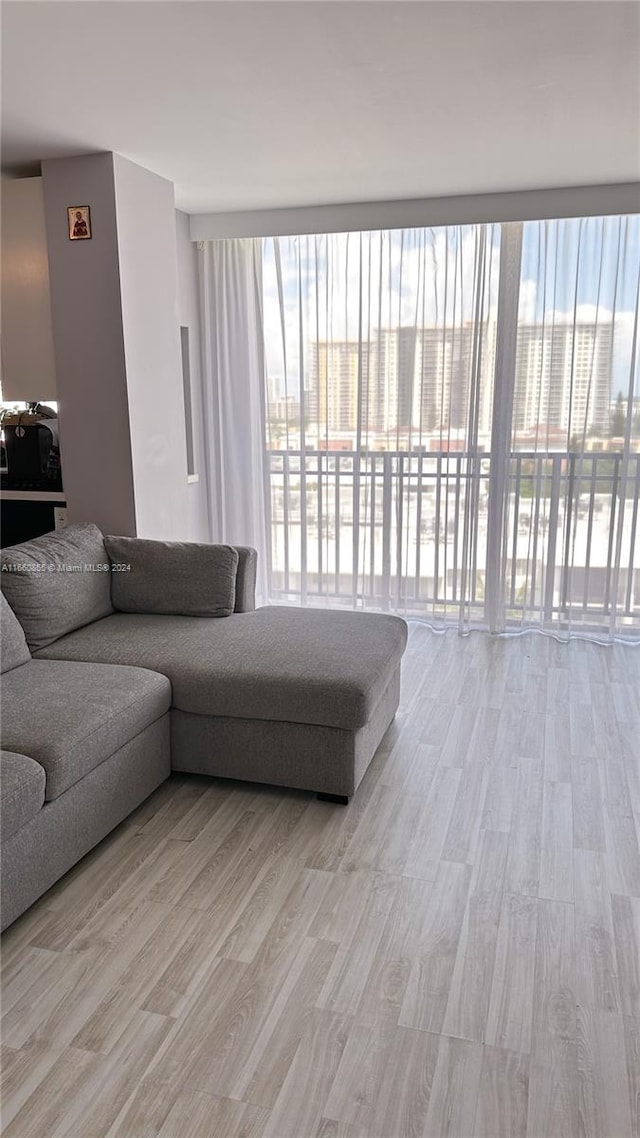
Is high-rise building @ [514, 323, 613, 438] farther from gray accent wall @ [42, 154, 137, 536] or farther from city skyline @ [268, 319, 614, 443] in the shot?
gray accent wall @ [42, 154, 137, 536]

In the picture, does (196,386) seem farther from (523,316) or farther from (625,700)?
(625,700)

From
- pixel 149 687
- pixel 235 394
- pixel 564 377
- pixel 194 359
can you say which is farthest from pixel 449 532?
pixel 149 687

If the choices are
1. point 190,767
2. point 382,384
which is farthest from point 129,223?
point 190,767

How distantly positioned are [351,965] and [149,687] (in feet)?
3.75

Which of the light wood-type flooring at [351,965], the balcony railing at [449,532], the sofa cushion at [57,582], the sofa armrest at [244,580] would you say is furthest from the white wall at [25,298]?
the light wood-type flooring at [351,965]

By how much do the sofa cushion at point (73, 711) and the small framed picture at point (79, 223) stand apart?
1951 millimetres

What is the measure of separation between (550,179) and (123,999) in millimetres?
3941

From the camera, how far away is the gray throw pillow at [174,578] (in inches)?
134

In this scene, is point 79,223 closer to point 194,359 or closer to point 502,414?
point 194,359

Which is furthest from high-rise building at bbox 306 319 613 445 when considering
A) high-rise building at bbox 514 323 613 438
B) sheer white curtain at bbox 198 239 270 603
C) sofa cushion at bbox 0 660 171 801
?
sofa cushion at bbox 0 660 171 801

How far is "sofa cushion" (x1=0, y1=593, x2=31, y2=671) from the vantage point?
2.76 metres

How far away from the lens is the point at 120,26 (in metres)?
2.17

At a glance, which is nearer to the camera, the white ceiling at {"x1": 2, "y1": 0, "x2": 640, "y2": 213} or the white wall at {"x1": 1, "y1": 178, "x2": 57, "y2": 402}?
the white ceiling at {"x1": 2, "y1": 0, "x2": 640, "y2": 213}

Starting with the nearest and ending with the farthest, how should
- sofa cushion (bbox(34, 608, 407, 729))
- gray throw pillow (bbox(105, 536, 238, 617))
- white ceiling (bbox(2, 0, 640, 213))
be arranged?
white ceiling (bbox(2, 0, 640, 213)), sofa cushion (bbox(34, 608, 407, 729)), gray throw pillow (bbox(105, 536, 238, 617))
